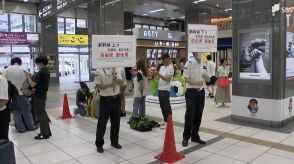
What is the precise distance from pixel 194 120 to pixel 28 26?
15179mm

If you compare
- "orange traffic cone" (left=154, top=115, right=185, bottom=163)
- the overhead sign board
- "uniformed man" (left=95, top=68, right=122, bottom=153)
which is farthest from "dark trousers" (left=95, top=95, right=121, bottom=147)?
the overhead sign board

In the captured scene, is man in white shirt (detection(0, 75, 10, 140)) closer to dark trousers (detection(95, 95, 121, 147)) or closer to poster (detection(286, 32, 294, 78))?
dark trousers (detection(95, 95, 121, 147))

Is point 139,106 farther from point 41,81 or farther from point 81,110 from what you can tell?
point 41,81

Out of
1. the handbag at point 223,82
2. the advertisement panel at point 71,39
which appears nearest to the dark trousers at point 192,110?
the handbag at point 223,82

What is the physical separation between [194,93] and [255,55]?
6.45 ft

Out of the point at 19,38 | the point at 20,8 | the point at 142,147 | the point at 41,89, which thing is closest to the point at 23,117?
the point at 41,89

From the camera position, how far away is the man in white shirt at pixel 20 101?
516 centimetres

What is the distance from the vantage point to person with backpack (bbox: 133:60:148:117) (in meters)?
5.62

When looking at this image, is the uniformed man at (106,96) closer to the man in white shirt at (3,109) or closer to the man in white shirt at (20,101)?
the man in white shirt at (3,109)

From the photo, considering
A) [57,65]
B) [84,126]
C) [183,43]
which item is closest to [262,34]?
[84,126]

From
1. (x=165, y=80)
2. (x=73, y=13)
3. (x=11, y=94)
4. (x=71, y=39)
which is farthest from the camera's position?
(x=73, y=13)

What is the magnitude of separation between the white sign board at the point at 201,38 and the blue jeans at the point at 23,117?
10.9ft

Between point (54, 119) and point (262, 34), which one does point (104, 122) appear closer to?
point (54, 119)

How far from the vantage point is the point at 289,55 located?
211 inches
